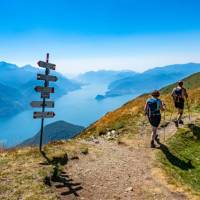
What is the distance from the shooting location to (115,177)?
1555 centimetres

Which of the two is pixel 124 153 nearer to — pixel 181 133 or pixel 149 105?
pixel 149 105

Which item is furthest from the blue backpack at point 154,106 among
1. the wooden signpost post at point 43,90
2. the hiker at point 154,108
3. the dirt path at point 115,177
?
the wooden signpost post at point 43,90

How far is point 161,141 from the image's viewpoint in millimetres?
22453

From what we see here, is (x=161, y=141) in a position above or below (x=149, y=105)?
below

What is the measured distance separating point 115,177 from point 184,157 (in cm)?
609

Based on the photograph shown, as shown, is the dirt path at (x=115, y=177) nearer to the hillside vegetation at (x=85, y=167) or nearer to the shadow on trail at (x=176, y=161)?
the hillside vegetation at (x=85, y=167)

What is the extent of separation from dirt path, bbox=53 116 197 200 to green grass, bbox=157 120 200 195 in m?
0.93

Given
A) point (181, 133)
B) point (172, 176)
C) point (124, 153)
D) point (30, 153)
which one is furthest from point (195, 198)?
point (181, 133)

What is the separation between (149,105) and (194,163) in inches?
170

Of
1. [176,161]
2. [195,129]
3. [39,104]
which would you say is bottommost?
A: [176,161]

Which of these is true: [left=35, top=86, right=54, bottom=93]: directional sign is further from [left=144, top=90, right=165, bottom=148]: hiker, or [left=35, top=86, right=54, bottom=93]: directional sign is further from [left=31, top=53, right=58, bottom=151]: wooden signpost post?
[left=144, top=90, right=165, bottom=148]: hiker

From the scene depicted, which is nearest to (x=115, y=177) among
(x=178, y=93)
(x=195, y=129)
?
(x=195, y=129)

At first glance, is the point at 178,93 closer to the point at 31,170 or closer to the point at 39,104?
the point at 39,104

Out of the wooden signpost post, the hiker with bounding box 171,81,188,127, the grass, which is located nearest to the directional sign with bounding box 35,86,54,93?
the wooden signpost post
